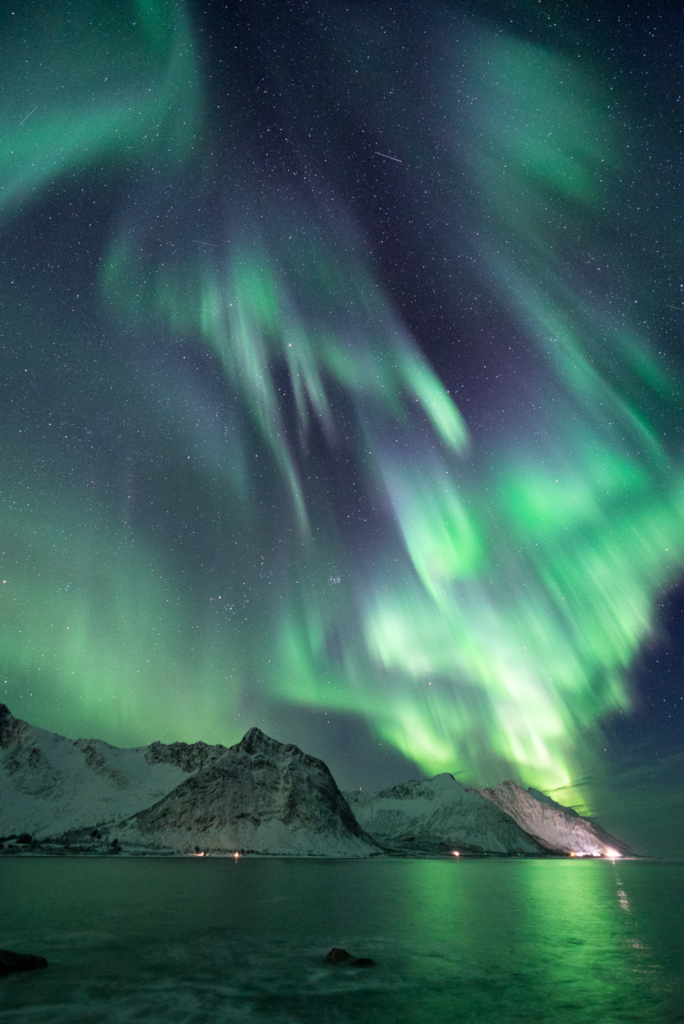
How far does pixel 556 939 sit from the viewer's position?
49.7 m

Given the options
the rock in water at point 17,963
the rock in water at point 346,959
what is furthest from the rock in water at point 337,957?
the rock in water at point 17,963

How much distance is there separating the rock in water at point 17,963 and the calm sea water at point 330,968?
0.86 meters

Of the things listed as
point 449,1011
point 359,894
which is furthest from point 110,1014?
point 359,894

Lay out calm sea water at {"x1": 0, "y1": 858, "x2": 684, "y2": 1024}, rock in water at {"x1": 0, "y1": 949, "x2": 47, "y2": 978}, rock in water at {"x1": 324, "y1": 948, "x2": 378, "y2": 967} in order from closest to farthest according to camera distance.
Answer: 1. calm sea water at {"x1": 0, "y1": 858, "x2": 684, "y2": 1024}
2. rock in water at {"x1": 0, "y1": 949, "x2": 47, "y2": 978}
3. rock in water at {"x1": 324, "y1": 948, "x2": 378, "y2": 967}

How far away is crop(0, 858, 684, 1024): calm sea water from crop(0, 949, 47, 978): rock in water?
859 millimetres

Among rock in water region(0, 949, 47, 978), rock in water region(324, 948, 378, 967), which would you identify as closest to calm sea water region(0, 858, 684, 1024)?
rock in water region(324, 948, 378, 967)

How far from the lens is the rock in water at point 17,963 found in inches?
1214

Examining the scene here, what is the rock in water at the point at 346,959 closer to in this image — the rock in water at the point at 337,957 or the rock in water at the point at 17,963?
the rock in water at the point at 337,957

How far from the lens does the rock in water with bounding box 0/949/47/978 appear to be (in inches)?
1214

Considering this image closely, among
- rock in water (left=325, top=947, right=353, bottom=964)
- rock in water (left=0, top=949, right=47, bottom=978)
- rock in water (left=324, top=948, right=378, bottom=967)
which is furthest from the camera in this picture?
rock in water (left=325, top=947, right=353, bottom=964)

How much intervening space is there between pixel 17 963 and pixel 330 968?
16015 millimetres

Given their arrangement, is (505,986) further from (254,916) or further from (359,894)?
(359,894)

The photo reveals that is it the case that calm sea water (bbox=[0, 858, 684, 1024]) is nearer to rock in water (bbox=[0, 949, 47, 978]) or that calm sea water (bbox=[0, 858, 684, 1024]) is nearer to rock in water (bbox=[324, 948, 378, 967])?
rock in water (bbox=[324, 948, 378, 967])

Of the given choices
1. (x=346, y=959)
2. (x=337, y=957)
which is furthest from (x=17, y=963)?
(x=346, y=959)
